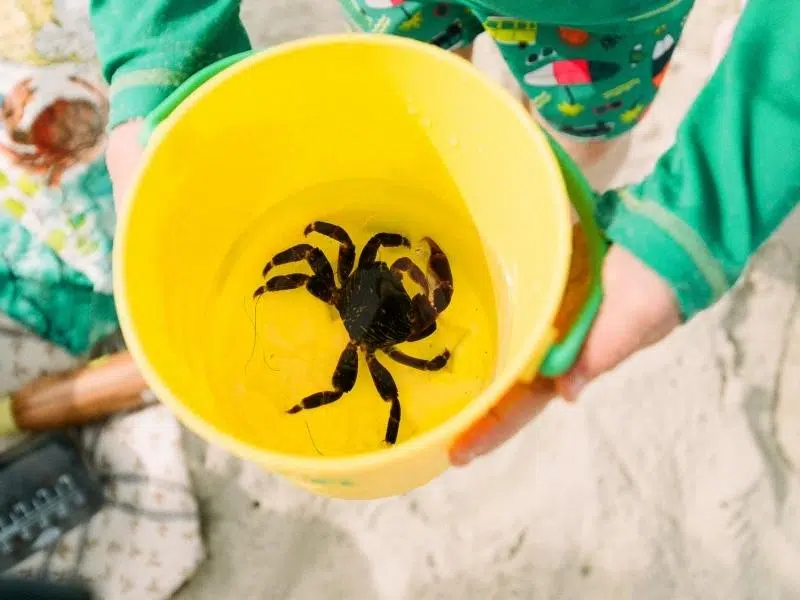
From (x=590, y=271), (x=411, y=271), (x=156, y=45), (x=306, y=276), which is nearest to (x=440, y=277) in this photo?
(x=411, y=271)

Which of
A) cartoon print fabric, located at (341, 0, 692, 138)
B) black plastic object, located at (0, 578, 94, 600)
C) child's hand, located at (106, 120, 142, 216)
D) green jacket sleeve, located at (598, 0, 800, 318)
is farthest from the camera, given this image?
black plastic object, located at (0, 578, 94, 600)

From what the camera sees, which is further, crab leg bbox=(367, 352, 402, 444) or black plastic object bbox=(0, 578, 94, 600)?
black plastic object bbox=(0, 578, 94, 600)

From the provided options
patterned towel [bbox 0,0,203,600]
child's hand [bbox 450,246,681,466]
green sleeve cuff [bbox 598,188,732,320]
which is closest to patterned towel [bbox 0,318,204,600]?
patterned towel [bbox 0,0,203,600]

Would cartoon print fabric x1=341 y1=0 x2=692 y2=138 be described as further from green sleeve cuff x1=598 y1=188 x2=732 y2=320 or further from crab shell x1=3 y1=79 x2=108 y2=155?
crab shell x1=3 y1=79 x2=108 y2=155

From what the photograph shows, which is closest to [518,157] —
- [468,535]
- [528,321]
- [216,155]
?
[528,321]

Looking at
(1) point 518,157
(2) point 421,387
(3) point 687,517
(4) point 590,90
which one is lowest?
(3) point 687,517

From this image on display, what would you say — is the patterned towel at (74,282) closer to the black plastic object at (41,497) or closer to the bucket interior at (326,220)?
the black plastic object at (41,497)

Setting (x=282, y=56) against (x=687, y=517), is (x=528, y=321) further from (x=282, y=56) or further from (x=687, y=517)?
(x=687, y=517)
